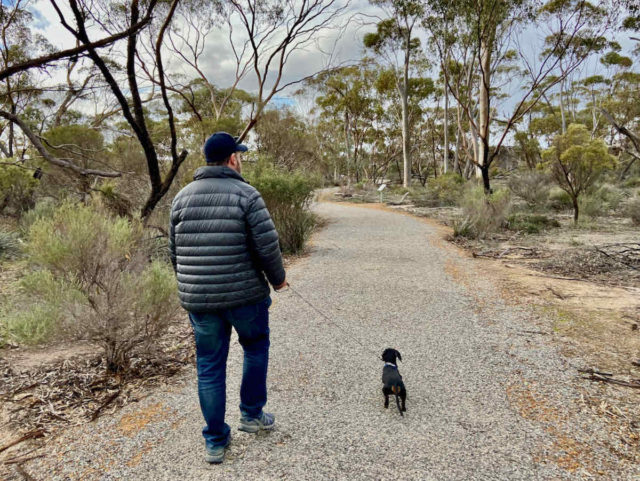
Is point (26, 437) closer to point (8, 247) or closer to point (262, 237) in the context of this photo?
point (262, 237)

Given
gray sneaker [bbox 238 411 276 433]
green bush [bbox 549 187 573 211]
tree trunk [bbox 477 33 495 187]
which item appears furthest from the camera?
green bush [bbox 549 187 573 211]

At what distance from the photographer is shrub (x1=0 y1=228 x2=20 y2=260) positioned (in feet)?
24.6

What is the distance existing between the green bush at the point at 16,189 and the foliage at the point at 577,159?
15.8m

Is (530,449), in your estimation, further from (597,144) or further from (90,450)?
(597,144)

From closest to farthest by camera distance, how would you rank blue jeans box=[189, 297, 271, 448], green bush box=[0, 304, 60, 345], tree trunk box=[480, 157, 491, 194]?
blue jeans box=[189, 297, 271, 448] < green bush box=[0, 304, 60, 345] < tree trunk box=[480, 157, 491, 194]

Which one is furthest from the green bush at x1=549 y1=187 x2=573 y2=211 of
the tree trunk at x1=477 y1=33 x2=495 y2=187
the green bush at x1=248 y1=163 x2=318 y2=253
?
the green bush at x1=248 y1=163 x2=318 y2=253

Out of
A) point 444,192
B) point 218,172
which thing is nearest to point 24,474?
point 218,172

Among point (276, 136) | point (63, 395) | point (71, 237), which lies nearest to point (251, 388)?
point (63, 395)

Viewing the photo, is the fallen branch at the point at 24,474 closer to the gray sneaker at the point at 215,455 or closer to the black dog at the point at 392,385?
the gray sneaker at the point at 215,455

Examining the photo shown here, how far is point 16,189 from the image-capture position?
11.0 m

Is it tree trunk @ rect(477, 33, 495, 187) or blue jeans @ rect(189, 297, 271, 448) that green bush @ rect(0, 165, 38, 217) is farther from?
tree trunk @ rect(477, 33, 495, 187)

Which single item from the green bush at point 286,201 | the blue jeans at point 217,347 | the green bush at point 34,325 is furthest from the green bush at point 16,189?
the blue jeans at point 217,347

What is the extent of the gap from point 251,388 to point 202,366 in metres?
0.36

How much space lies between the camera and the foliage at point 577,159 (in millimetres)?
11812
